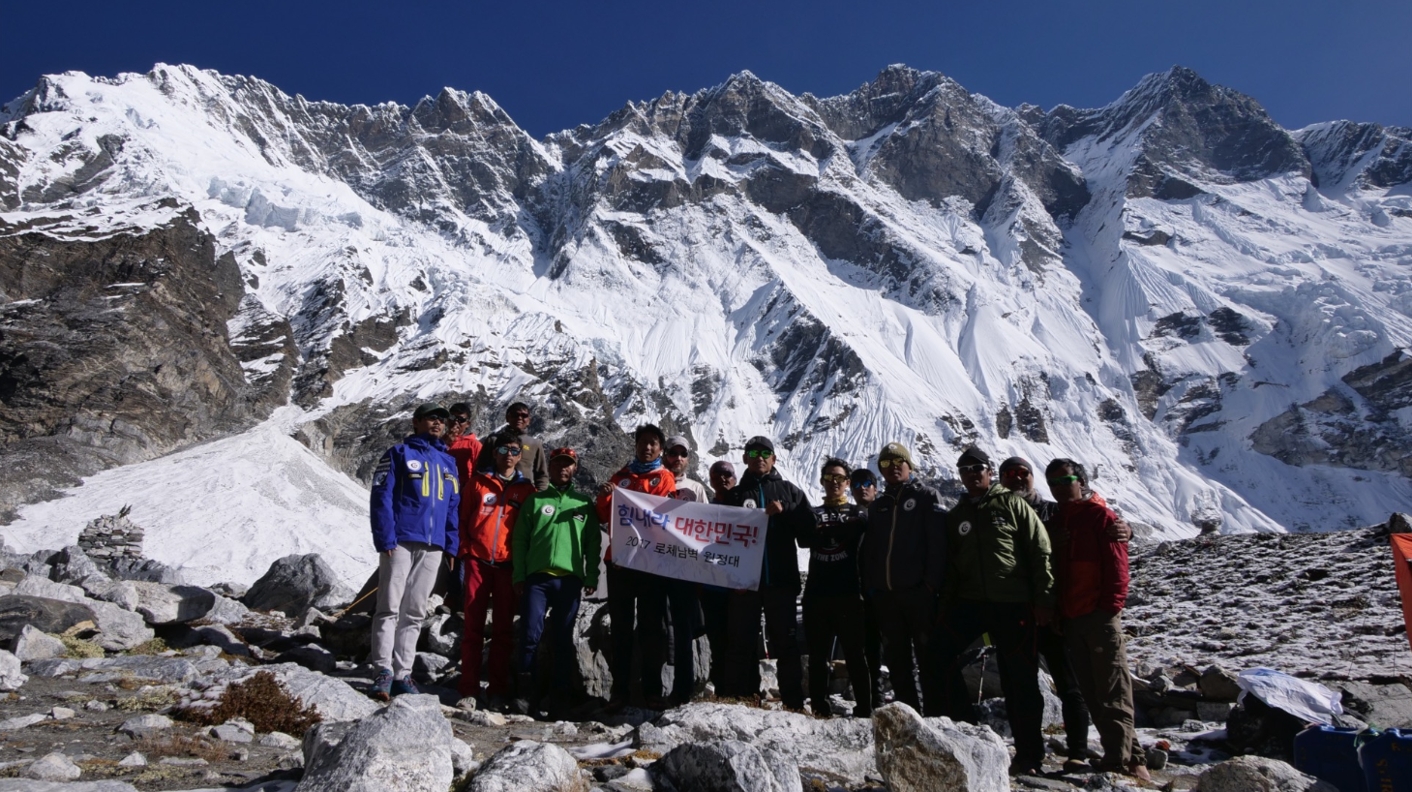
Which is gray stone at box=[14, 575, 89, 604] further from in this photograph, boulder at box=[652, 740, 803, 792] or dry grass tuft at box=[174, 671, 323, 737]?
boulder at box=[652, 740, 803, 792]

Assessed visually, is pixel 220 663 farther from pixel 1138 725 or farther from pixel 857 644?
pixel 1138 725

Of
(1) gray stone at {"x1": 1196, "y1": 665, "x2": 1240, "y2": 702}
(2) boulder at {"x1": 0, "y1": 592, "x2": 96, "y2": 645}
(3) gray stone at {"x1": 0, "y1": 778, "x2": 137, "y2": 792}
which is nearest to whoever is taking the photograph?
Answer: (3) gray stone at {"x1": 0, "y1": 778, "x2": 137, "y2": 792}

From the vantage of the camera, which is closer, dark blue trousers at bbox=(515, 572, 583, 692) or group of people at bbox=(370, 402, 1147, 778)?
group of people at bbox=(370, 402, 1147, 778)

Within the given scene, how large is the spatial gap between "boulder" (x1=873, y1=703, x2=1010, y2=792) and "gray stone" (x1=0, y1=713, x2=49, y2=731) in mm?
4713

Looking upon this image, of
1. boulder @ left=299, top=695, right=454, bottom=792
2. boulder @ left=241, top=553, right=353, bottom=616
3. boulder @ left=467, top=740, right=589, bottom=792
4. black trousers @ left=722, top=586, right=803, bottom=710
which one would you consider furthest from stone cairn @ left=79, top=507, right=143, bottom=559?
boulder @ left=467, top=740, right=589, bottom=792

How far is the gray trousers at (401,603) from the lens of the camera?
6.32m

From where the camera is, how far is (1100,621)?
568 cm

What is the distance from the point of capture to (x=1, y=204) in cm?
9044

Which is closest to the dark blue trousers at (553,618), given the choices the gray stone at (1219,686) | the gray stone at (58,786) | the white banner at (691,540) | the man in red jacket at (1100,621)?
the white banner at (691,540)

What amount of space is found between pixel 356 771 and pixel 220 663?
4082mm

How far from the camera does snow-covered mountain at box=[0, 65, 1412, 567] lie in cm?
7812

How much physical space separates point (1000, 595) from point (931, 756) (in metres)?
2.17

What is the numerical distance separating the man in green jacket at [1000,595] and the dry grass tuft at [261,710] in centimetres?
431

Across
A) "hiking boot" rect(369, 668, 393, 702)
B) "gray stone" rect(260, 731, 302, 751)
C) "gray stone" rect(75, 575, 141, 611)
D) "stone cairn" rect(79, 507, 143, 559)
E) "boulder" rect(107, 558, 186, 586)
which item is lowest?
"gray stone" rect(260, 731, 302, 751)
